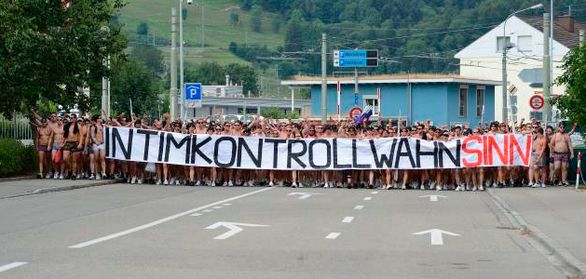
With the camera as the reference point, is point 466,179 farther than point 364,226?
Yes

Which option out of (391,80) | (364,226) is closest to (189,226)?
(364,226)

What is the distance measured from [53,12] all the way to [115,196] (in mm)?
9344

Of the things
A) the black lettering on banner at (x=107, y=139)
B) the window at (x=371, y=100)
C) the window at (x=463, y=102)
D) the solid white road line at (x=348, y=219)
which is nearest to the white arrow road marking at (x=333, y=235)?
the solid white road line at (x=348, y=219)

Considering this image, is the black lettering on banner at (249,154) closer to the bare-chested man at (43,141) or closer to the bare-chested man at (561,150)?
the bare-chested man at (43,141)

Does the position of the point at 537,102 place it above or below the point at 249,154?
above

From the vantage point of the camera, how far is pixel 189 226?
61.7ft

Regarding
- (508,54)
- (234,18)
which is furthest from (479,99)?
(234,18)

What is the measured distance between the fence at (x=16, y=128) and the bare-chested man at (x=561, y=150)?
662 inches

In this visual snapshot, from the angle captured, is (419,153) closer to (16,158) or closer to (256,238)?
(16,158)

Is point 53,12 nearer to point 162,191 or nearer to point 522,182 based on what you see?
point 162,191

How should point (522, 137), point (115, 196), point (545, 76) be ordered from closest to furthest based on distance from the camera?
point (115, 196)
point (522, 137)
point (545, 76)

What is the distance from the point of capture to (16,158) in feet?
105

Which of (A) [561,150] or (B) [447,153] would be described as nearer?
(A) [561,150]

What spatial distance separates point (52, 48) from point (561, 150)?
49.3 ft
